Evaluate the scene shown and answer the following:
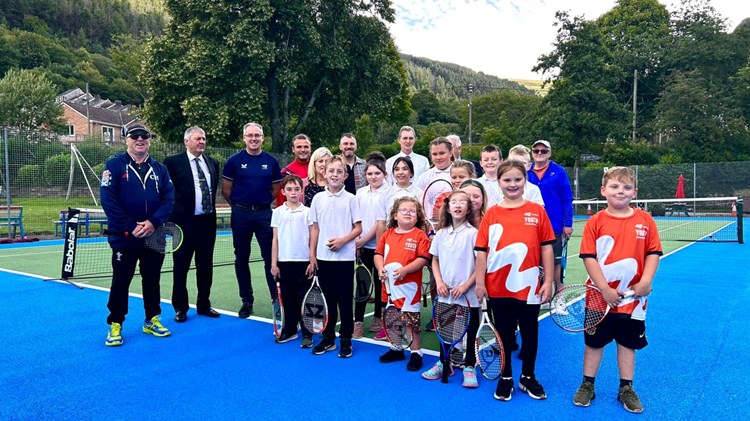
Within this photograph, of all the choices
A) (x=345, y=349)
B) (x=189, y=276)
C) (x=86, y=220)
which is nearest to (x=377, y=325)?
(x=345, y=349)

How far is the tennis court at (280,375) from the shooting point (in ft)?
10.7

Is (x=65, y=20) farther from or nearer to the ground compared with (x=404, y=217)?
farther from the ground

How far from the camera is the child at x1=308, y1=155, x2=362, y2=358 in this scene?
440cm

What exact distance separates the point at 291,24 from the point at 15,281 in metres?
15.6

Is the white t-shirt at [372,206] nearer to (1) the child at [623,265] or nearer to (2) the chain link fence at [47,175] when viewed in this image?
(1) the child at [623,265]

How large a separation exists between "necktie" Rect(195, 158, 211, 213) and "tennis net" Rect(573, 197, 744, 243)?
1420cm

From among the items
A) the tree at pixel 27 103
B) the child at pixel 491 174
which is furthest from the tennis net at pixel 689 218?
the tree at pixel 27 103

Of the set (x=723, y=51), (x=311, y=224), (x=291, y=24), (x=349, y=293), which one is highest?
(x=723, y=51)

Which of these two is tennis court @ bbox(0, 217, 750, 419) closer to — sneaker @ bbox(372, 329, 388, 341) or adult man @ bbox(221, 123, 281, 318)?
sneaker @ bbox(372, 329, 388, 341)

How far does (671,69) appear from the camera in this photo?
120 feet

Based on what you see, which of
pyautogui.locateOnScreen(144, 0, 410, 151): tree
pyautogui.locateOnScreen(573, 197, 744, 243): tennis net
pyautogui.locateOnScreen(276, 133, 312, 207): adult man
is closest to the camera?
pyautogui.locateOnScreen(276, 133, 312, 207): adult man

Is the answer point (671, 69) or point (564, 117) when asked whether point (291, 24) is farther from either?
point (671, 69)

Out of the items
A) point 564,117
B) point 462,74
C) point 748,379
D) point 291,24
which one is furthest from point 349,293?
point 462,74

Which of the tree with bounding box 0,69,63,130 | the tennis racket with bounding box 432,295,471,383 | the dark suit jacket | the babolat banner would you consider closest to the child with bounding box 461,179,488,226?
the tennis racket with bounding box 432,295,471,383
